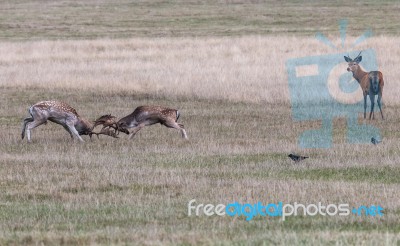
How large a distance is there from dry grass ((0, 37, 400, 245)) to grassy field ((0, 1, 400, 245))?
3cm

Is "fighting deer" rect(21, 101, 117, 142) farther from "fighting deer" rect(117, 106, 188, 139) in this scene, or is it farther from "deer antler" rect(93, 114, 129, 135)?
"fighting deer" rect(117, 106, 188, 139)

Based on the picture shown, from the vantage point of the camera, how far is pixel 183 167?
50.1 ft

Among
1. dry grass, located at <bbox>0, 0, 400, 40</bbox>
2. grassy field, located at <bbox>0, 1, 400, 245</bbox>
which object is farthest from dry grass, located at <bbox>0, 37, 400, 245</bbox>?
dry grass, located at <bbox>0, 0, 400, 40</bbox>

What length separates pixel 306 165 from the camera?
49.6ft

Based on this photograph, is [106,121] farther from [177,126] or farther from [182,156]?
[182,156]

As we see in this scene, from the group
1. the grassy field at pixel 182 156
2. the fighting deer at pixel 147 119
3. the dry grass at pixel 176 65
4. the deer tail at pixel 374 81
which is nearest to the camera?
the grassy field at pixel 182 156

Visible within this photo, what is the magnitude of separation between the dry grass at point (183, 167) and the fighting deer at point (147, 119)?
0.36 m

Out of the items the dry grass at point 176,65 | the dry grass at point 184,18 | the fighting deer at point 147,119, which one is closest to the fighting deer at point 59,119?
the fighting deer at point 147,119

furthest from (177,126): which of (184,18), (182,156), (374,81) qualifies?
(184,18)

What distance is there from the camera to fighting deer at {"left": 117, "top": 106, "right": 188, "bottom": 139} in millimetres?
19578

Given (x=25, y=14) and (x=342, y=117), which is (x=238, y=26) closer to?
(x=25, y=14)

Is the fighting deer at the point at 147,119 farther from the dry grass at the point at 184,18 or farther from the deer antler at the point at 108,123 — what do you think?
the dry grass at the point at 184,18

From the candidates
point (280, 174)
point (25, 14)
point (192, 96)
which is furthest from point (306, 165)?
point (25, 14)

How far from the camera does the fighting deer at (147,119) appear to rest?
1958 centimetres
